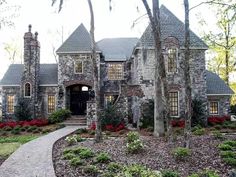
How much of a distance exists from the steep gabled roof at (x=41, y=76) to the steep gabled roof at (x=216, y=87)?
13362mm

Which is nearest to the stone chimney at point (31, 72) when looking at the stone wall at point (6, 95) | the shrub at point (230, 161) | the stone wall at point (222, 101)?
the stone wall at point (6, 95)

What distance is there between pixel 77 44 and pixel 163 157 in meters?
19.3

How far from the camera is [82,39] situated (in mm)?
29312

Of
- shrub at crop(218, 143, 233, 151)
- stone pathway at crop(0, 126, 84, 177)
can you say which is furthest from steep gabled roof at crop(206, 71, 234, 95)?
stone pathway at crop(0, 126, 84, 177)

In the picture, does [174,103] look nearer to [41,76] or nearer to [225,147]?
[225,147]

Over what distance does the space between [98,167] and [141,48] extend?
1377 centimetres

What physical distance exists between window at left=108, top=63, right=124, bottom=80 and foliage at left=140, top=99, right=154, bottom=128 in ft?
24.9

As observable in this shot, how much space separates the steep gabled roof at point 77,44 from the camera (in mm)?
28250

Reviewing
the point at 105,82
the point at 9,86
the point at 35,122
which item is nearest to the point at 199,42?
the point at 105,82

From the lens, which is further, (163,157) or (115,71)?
(115,71)

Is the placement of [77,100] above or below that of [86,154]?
above

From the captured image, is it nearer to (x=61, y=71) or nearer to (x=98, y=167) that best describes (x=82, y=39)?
(x=61, y=71)

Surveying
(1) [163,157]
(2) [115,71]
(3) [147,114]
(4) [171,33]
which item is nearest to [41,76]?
(2) [115,71]

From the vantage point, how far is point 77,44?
28.8 meters
